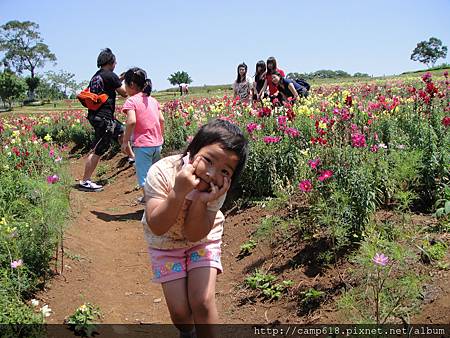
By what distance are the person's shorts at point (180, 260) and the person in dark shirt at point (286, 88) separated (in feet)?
19.2

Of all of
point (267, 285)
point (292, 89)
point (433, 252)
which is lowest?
point (267, 285)

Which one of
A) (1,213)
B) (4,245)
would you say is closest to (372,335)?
(4,245)

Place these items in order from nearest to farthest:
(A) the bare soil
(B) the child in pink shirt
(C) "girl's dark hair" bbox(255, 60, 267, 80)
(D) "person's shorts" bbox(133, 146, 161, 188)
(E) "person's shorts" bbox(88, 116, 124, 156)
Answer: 1. (A) the bare soil
2. (B) the child in pink shirt
3. (D) "person's shorts" bbox(133, 146, 161, 188)
4. (E) "person's shorts" bbox(88, 116, 124, 156)
5. (C) "girl's dark hair" bbox(255, 60, 267, 80)

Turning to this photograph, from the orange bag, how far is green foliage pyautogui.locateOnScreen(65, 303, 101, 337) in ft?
14.5

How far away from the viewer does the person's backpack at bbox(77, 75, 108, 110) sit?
23.1ft

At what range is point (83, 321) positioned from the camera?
126 inches

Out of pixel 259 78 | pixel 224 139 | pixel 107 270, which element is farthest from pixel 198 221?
pixel 259 78

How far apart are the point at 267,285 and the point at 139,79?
3.29 m

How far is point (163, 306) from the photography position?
3.89m

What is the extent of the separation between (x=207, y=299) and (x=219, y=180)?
69 cm

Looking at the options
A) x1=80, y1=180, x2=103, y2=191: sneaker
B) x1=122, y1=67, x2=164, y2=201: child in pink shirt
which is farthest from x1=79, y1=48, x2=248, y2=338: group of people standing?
x1=80, y1=180, x2=103, y2=191: sneaker

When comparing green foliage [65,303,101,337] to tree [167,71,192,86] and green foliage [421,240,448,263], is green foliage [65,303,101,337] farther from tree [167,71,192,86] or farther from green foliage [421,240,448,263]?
tree [167,71,192,86]

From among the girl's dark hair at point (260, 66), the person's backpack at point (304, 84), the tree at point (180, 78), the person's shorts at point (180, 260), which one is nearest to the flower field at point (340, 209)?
the person's shorts at point (180, 260)

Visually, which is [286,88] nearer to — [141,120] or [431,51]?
[141,120]
